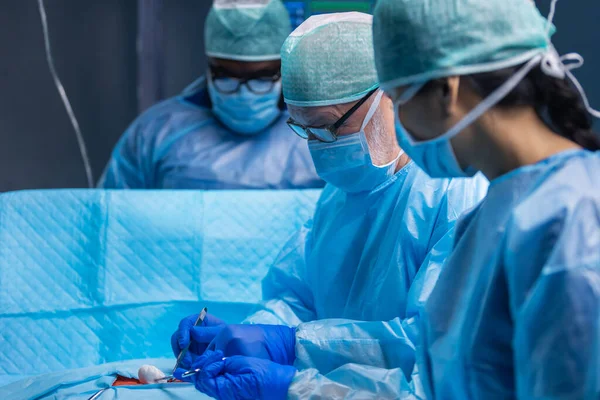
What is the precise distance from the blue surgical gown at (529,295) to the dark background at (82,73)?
200cm

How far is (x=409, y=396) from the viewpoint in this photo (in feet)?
→ 3.72

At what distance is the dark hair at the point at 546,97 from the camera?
34.8 inches

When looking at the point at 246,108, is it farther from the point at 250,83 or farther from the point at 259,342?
the point at 259,342

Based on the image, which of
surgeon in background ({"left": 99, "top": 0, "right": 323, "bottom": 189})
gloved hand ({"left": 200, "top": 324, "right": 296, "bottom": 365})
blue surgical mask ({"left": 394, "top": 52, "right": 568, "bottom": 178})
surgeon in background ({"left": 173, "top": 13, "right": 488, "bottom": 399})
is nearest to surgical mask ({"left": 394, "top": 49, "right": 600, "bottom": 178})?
blue surgical mask ({"left": 394, "top": 52, "right": 568, "bottom": 178})

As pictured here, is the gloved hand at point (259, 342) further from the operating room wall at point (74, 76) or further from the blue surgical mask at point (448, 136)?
the operating room wall at point (74, 76)

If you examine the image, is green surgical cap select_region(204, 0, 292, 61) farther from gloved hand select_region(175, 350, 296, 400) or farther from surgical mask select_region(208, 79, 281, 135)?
gloved hand select_region(175, 350, 296, 400)

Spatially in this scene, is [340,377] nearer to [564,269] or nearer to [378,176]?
[378,176]

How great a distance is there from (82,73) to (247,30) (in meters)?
1.02

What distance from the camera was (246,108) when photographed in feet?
8.04

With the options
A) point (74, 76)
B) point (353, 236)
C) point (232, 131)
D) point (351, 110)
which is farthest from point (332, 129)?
point (74, 76)

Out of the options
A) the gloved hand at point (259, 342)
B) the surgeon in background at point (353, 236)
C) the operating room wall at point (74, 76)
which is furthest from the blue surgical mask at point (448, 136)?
the operating room wall at point (74, 76)

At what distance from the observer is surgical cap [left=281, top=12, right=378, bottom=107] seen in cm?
139

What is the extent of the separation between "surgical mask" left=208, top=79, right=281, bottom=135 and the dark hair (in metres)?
1.60

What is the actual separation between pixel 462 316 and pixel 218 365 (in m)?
0.52
